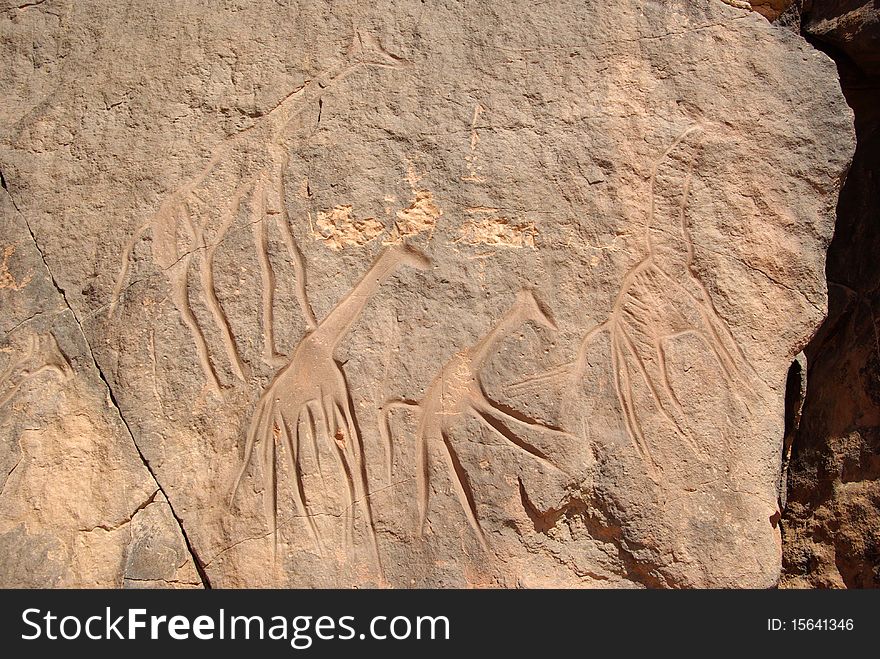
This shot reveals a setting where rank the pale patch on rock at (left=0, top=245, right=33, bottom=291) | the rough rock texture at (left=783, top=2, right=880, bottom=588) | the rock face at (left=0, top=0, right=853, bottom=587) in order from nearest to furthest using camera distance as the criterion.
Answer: the rock face at (left=0, top=0, right=853, bottom=587)
the pale patch on rock at (left=0, top=245, right=33, bottom=291)
the rough rock texture at (left=783, top=2, right=880, bottom=588)

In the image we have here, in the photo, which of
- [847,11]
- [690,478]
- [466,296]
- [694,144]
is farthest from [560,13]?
[690,478]

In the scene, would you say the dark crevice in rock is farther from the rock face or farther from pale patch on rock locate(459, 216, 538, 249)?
pale patch on rock locate(459, 216, 538, 249)

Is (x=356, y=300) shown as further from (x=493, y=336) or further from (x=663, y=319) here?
(x=663, y=319)

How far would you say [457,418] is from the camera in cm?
224

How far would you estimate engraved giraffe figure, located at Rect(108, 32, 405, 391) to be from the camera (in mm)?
2289

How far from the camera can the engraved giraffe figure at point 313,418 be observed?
2221 millimetres

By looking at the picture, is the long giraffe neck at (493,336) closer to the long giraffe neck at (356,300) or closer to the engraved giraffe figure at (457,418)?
the engraved giraffe figure at (457,418)

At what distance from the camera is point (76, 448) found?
227 centimetres

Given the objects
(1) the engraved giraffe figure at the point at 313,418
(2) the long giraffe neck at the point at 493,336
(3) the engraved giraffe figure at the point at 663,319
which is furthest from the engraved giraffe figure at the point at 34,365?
(3) the engraved giraffe figure at the point at 663,319

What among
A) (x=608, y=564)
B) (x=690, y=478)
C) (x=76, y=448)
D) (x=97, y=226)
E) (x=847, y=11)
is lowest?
(x=608, y=564)

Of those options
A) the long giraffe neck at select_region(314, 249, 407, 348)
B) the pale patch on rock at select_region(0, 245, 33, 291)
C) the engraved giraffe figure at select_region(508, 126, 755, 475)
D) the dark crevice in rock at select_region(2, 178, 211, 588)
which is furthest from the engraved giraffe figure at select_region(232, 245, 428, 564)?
the pale patch on rock at select_region(0, 245, 33, 291)

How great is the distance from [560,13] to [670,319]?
930 millimetres

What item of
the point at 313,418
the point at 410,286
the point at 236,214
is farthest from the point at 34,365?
the point at 410,286

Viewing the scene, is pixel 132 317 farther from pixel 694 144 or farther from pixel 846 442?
pixel 846 442
